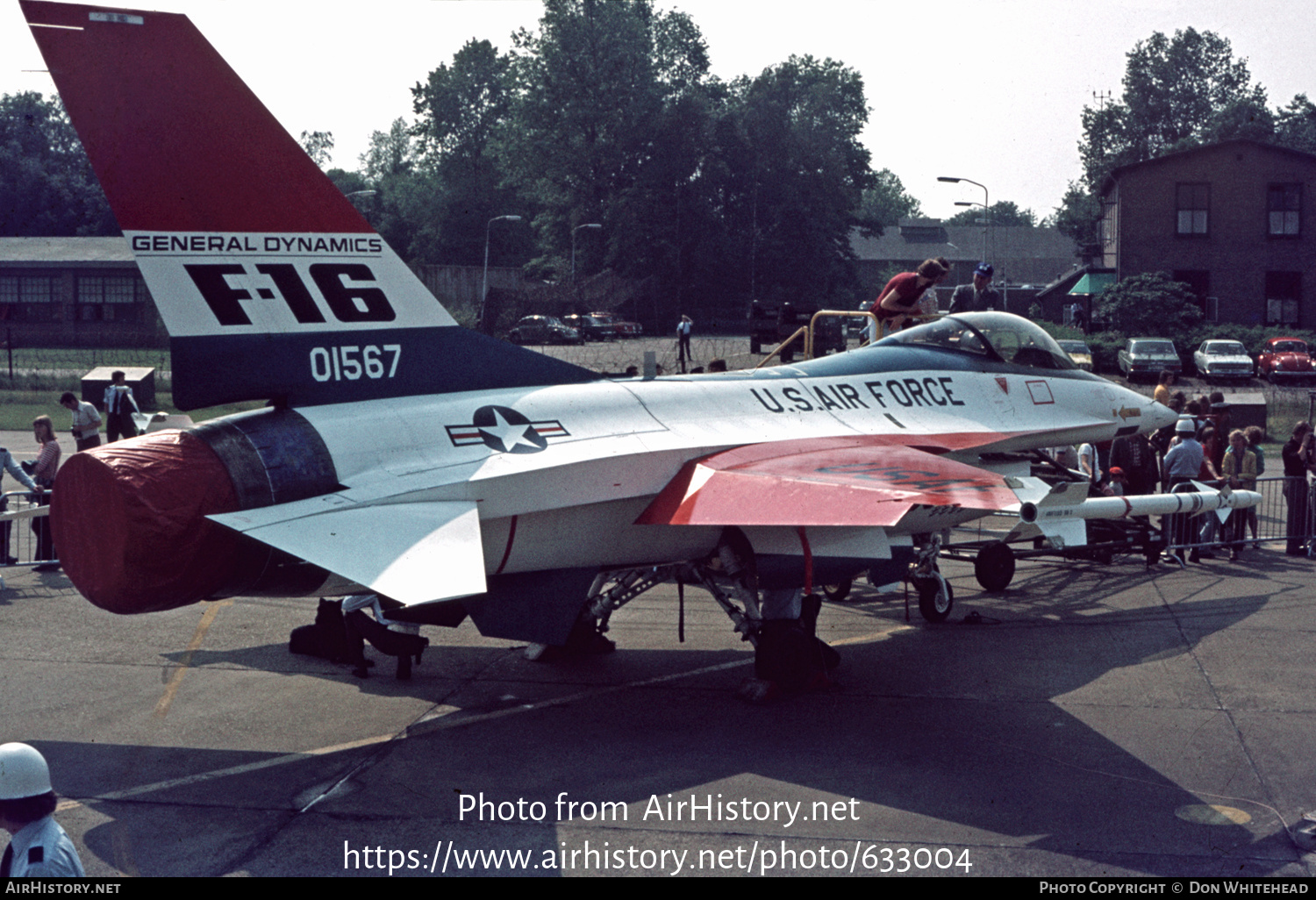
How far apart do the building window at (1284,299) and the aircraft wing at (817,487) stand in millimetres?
50431

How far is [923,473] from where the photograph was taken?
883cm

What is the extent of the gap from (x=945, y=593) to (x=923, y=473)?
3819 mm

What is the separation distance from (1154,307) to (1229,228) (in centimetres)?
783

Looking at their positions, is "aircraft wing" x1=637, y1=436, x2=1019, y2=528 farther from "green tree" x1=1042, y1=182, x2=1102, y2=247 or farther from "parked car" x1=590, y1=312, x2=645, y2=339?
"green tree" x1=1042, y1=182, x2=1102, y2=247

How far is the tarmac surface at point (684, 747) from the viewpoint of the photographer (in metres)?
6.56

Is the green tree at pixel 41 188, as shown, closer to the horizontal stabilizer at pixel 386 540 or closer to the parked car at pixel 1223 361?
the parked car at pixel 1223 361

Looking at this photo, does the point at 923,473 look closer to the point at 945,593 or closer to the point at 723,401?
the point at 723,401

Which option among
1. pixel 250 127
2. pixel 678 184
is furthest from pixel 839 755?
pixel 678 184

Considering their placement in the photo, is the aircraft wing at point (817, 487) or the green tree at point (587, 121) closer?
the aircraft wing at point (817, 487)

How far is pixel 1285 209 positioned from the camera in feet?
169

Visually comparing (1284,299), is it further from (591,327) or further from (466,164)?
(466,164)

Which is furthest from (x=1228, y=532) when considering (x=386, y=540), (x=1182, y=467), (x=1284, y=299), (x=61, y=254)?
(x=61, y=254)

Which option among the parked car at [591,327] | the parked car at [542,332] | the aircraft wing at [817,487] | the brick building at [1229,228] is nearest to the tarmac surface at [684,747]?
the aircraft wing at [817,487]
